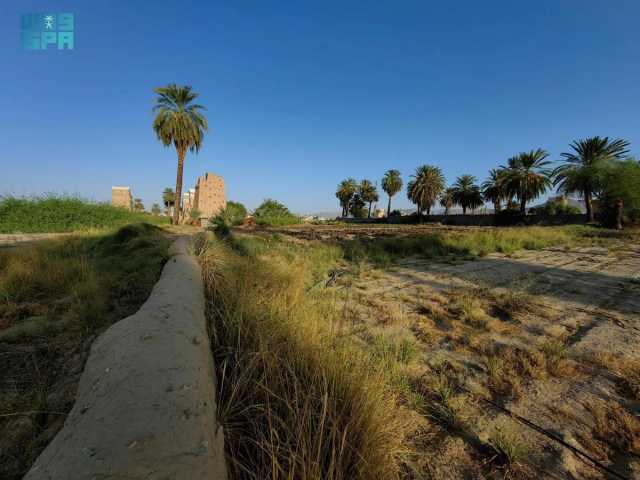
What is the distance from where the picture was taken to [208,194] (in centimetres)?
3575

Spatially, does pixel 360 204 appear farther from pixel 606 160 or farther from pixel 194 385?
pixel 194 385

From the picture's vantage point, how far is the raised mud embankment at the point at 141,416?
717 millimetres

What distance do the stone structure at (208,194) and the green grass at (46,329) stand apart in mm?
32523

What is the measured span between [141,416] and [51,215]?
2186cm

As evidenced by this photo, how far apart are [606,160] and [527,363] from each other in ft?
121

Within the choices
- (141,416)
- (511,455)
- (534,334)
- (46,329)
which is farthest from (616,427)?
(46,329)

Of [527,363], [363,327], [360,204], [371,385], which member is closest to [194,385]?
[371,385]

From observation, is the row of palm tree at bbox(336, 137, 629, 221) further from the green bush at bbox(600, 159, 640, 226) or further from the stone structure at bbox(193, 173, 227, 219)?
the stone structure at bbox(193, 173, 227, 219)

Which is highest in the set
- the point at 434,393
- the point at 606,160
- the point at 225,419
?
the point at 606,160

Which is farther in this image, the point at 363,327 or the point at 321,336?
the point at 363,327

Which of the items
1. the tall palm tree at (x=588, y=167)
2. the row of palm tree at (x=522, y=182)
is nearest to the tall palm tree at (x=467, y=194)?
the row of palm tree at (x=522, y=182)

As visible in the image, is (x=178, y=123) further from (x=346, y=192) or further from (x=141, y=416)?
(x=346, y=192)

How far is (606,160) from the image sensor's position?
24.6m

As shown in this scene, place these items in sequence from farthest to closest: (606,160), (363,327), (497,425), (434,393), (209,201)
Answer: (209,201)
(606,160)
(363,327)
(434,393)
(497,425)
